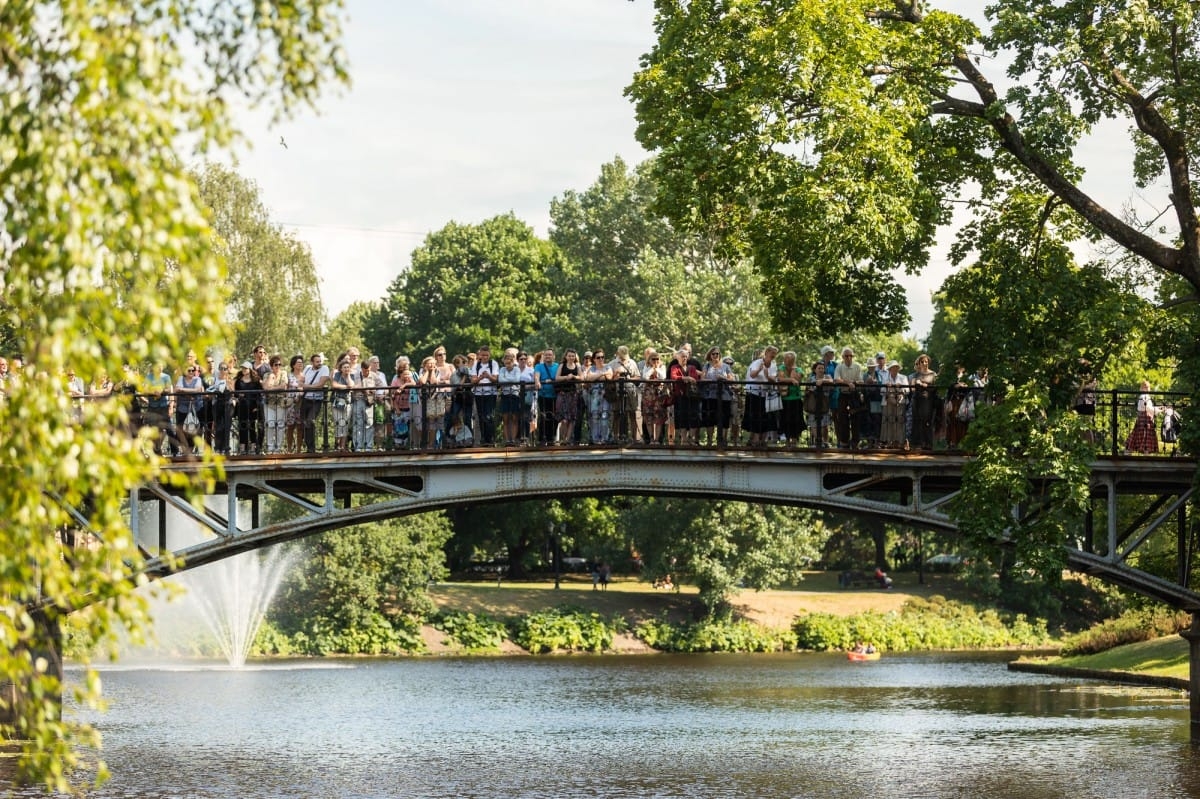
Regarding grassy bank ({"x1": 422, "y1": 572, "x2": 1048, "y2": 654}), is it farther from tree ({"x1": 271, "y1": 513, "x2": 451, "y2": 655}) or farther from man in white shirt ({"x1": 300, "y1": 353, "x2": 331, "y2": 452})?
man in white shirt ({"x1": 300, "y1": 353, "x2": 331, "y2": 452})

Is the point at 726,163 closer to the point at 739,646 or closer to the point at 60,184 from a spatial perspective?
the point at 60,184

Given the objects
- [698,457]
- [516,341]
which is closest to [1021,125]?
[698,457]

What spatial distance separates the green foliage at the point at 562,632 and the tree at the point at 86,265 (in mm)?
46034

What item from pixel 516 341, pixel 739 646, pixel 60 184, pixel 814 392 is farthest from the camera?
pixel 516 341

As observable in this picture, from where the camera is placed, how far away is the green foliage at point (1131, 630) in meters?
44.9

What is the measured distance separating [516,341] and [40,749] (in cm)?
6088

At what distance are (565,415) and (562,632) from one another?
3000 centimetres

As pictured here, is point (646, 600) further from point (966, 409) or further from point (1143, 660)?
point (966, 409)

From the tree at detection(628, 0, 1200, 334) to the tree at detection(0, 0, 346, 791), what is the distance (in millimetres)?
16692

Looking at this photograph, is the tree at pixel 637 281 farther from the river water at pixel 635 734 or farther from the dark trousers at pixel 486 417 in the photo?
the dark trousers at pixel 486 417

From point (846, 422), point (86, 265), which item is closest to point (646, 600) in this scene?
point (846, 422)

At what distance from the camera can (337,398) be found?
27.4m

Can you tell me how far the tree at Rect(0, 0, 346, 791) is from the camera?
370 inches

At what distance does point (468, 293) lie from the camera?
230 ft
